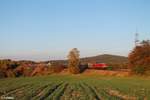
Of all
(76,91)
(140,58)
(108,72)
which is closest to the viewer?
(76,91)

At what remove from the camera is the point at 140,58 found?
74438 mm

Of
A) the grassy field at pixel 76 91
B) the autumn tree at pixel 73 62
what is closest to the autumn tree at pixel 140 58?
the autumn tree at pixel 73 62

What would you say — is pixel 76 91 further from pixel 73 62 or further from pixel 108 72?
pixel 73 62

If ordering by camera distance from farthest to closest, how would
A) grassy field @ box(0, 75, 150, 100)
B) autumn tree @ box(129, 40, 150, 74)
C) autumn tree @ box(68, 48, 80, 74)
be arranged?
autumn tree @ box(68, 48, 80, 74), autumn tree @ box(129, 40, 150, 74), grassy field @ box(0, 75, 150, 100)

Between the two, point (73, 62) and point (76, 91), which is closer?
point (76, 91)

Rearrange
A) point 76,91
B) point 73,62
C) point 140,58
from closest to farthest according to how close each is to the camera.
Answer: point 76,91 → point 140,58 → point 73,62

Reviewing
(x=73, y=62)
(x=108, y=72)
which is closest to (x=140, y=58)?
(x=108, y=72)

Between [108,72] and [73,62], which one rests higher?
[73,62]

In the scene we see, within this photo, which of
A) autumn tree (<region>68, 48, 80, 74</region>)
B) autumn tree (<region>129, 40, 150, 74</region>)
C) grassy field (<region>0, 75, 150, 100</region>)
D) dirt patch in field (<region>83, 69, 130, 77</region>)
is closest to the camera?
grassy field (<region>0, 75, 150, 100</region>)

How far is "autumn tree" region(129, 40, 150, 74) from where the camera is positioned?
242 ft

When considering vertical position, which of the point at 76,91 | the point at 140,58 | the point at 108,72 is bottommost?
the point at 76,91

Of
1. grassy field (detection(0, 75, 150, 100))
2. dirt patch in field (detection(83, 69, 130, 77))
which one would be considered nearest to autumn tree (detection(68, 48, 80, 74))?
dirt patch in field (detection(83, 69, 130, 77))

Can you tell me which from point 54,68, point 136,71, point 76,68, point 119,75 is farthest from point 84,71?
point 136,71

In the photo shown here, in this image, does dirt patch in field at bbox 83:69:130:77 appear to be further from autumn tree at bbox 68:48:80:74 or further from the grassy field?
the grassy field
